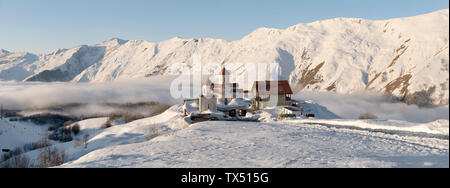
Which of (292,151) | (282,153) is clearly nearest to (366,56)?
(292,151)

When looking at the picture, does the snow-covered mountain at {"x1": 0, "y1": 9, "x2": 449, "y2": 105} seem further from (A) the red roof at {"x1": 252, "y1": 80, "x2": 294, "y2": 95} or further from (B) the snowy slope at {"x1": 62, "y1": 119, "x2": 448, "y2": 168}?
(B) the snowy slope at {"x1": 62, "y1": 119, "x2": 448, "y2": 168}

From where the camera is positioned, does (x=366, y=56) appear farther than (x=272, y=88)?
Yes

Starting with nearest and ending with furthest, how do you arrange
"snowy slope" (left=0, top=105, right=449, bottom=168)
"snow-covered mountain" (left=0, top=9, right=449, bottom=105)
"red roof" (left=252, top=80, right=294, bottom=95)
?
"snowy slope" (left=0, top=105, right=449, bottom=168), "red roof" (left=252, top=80, right=294, bottom=95), "snow-covered mountain" (left=0, top=9, right=449, bottom=105)

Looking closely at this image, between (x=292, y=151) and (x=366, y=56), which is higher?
(x=366, y=56)

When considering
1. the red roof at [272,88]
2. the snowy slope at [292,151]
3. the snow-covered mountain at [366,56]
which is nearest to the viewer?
the snowy slope at [292,151]

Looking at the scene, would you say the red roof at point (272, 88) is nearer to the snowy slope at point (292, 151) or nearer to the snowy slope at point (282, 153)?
the snowy slope at point (292, 151)

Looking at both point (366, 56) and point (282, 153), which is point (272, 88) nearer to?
point (282, 153)

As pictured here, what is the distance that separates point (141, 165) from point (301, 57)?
166005 millimetres

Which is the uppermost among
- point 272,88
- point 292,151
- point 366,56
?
point 366,56

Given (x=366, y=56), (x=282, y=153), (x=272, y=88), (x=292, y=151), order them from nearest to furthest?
1. (x=282, y=153)
2. (x=292, y=151)
3. (x=272, y=88)
4. (x=366, y=56)

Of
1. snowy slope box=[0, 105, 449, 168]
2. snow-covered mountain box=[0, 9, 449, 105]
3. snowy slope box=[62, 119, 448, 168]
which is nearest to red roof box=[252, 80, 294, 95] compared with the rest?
snow-covered mountain box=[0, 9, 449, 105]

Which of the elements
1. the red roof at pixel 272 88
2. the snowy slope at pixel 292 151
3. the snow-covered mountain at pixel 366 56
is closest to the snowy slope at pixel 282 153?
the snowy slope at pixel 292 151

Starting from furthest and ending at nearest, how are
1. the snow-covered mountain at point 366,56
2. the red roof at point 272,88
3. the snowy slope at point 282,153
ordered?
the snow-covered mountain at point 366,56 < the red roof at point 272,88 < the snowy slope at point 282,153

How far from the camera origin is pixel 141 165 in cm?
1236
